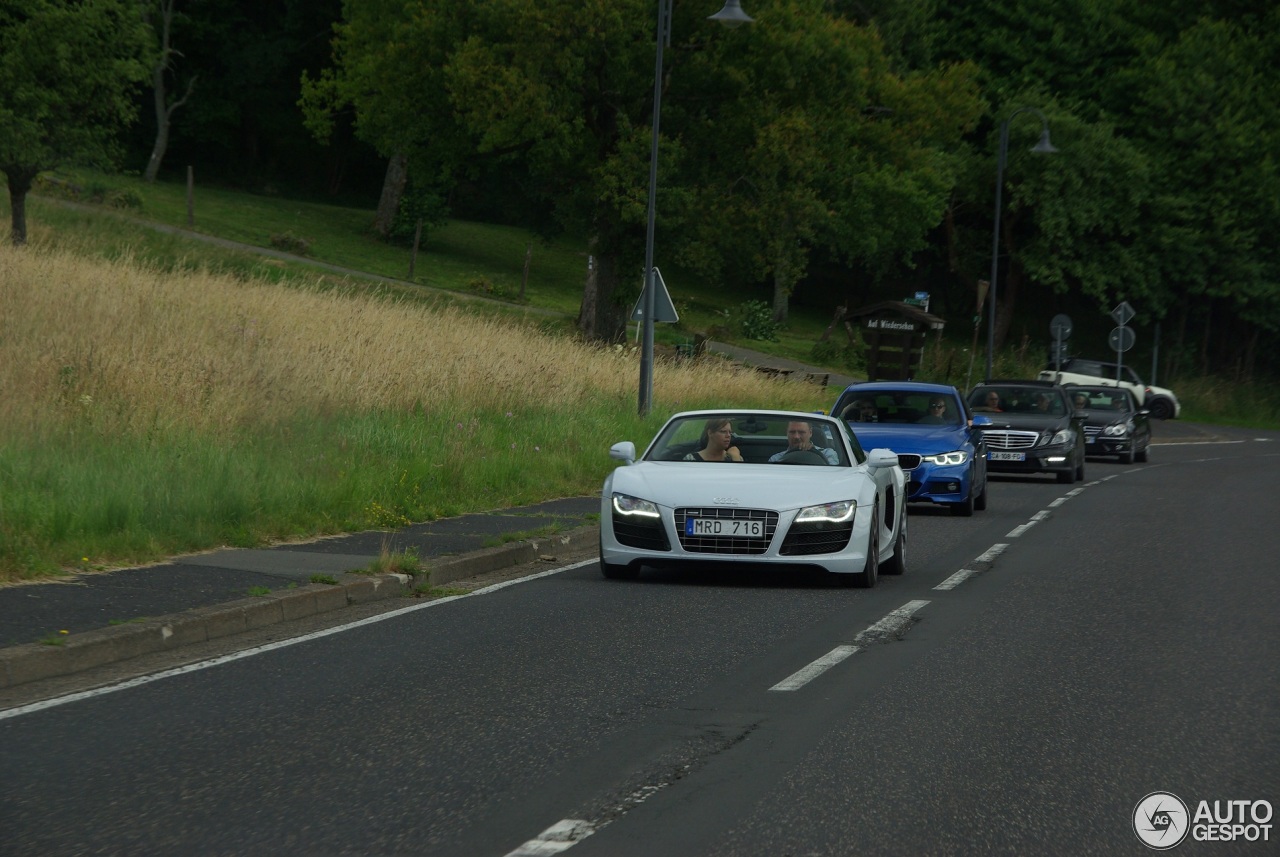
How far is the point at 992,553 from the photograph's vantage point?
15617 mm

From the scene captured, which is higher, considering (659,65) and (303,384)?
(659,65)

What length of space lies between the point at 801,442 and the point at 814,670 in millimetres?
4814

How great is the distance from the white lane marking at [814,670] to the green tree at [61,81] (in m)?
30.2

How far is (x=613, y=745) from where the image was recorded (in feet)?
22.3

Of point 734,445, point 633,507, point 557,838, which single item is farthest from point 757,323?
point 557,838

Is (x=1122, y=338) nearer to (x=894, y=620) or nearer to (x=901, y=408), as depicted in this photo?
(x=901, y=408)

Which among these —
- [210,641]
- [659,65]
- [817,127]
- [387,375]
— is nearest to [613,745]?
[210,641]

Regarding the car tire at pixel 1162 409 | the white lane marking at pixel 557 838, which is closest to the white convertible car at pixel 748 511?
the white lane marking at pixel 557 838

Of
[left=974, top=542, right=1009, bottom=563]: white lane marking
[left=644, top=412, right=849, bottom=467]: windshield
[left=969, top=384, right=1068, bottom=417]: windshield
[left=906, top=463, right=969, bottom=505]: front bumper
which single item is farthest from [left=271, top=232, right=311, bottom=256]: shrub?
[left=644, top=412, right=849, bottom=467]: windshield

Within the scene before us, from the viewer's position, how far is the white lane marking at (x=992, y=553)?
14961 mm

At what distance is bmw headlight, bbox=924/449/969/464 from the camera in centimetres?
1955

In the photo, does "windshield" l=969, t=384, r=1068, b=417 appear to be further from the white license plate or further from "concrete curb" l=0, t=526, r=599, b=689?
the white license plate

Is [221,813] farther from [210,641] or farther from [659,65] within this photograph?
[659,65]

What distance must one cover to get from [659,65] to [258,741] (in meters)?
19.5
